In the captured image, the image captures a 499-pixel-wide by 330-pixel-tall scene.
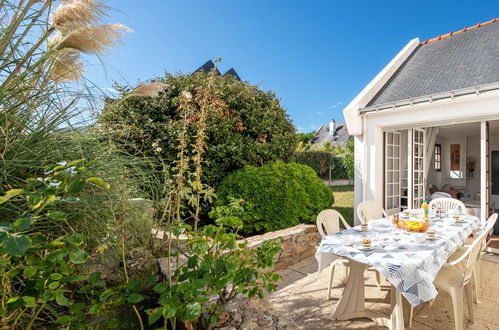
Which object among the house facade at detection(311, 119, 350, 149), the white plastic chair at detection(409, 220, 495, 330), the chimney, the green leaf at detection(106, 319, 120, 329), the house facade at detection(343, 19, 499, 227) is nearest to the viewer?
the green leaf at detection(106, 319, 120, 329)

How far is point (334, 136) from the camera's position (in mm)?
24625

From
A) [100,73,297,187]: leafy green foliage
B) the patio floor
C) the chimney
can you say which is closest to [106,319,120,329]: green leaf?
the patio floor

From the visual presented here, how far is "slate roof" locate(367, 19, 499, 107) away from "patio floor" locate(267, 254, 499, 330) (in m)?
3.83

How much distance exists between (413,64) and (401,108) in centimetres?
291

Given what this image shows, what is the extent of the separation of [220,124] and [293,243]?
2.68 metres

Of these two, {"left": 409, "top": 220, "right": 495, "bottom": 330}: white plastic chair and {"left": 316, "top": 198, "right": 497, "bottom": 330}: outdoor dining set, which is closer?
{"left": 316, "top": 198, "right": 497, "bottom": 330}: outdoor dining set

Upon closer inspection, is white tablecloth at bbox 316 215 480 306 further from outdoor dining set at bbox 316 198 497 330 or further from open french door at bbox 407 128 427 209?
open french door at bbox 407 128 427 209

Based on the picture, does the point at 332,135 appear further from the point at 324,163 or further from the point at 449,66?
the point at 449,66

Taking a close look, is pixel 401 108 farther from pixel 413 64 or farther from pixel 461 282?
pixel 461 282

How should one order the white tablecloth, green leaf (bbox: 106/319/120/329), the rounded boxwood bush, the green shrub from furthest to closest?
the green shrub, the rounded boxwood bush, the white tablecloth, green leaf (bbox: 106/319/120/329)

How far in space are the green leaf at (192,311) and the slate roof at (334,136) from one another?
22244mm

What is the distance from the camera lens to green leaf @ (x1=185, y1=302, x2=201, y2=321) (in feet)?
3.30

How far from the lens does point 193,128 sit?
4.66 meters

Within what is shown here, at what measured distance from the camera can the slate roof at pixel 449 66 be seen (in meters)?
5.18
